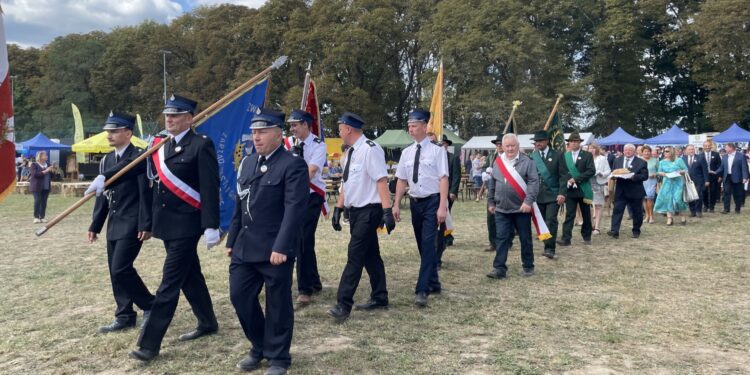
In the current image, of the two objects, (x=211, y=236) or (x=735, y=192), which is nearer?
(x=211, y=236)

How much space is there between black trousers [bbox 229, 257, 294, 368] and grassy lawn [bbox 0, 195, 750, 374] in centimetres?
30

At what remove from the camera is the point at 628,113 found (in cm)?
4219

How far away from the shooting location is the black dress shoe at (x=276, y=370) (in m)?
4.34

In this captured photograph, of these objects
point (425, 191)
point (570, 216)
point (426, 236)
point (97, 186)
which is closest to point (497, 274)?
point (426, 236)

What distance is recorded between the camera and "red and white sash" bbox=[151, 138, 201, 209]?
16.0 ft

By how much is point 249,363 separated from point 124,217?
1970mm

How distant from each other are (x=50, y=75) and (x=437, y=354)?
67.8 m

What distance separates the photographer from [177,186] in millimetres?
4867

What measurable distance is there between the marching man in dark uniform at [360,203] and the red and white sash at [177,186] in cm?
171

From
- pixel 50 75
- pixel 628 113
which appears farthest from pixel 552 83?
pixel 50 75

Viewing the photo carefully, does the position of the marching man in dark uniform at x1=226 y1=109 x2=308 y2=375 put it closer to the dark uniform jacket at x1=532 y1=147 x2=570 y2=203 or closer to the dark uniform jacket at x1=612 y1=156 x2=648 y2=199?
the dark uniform jacket at x1=532 y1=147 x2=570 y2=203

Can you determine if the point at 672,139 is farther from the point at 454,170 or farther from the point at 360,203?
the point at 360,203

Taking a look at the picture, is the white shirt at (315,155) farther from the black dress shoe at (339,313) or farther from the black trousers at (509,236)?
the black trousers at (509,236)

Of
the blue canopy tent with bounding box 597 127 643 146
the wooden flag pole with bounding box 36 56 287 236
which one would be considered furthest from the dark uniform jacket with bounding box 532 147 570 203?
the blue canopy tent with bounding box 597 127 643 146
